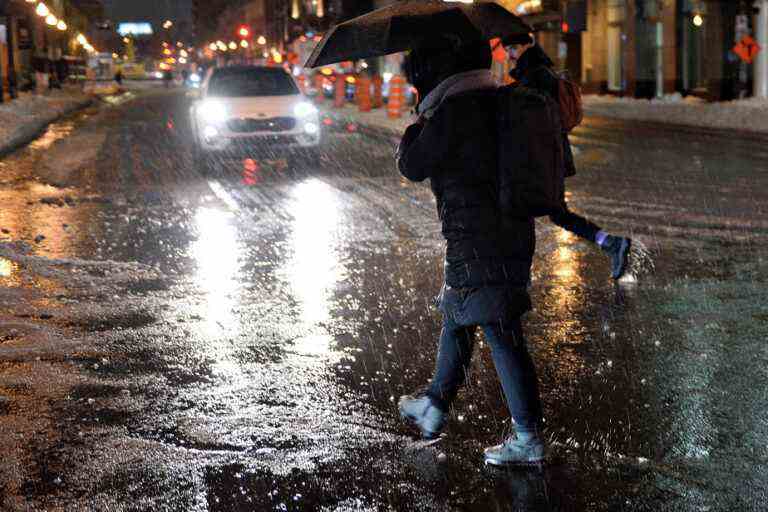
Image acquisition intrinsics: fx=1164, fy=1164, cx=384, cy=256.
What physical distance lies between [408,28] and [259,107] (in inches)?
548

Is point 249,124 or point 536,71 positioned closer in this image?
point 536,71

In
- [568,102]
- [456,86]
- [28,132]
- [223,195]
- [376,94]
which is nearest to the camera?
[456,86]

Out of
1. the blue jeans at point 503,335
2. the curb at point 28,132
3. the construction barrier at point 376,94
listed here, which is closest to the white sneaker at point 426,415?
the blue jeans at point 503,335

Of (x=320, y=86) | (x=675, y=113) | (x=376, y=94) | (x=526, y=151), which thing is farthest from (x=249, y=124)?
(x=320, y=86)

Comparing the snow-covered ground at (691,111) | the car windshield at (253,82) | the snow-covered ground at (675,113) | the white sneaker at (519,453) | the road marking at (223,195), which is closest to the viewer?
the white sneaker at (519,453)

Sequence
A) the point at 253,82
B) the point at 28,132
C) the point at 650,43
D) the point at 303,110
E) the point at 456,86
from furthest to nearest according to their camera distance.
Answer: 1. the point at 650,43
2. the point at 28,132
3. the point at 253,82
4. the point at 303,110
5. the point at 456,86

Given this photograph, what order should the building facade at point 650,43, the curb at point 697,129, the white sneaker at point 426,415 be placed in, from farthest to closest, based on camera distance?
the building facade at point 650,43
the curb at point 697,129
the white sneaker at point 426,415

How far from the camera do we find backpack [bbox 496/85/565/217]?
4133 millimetres

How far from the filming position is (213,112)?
1797 cm

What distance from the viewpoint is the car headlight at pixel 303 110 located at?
59.8ft

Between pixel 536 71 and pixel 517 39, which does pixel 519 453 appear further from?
pixel 536 71

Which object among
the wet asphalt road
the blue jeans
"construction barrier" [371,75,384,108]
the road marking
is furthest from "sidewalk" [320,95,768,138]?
the blue jeans

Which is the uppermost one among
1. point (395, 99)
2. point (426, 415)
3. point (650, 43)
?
point (650, 43)

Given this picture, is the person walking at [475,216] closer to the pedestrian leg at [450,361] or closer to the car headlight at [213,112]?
the pedestrian leg at [450,361]
